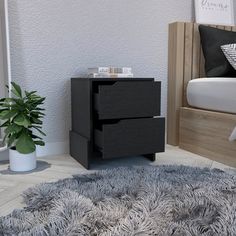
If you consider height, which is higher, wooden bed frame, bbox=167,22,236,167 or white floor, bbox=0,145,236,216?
wooden bed frame, bbox=167,22,236,167

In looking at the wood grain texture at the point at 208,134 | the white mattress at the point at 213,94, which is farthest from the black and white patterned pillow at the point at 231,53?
the wood grain texture at the point at 208,134

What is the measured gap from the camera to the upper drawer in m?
1.25

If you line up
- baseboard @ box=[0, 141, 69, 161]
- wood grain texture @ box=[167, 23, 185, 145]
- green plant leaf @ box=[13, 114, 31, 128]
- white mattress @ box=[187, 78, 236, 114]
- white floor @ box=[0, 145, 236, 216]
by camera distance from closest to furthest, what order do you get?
1. white floor @ box=[0, 145, 236, 216]
2. green plant leaf @ box=[13, 114, 31, 128]
3. white mattress @ box=[187, 78, 236, 114]
4. baseboard @ box=[0, 141, 69, 161]
5. wood grain texture @ box=[167, 23, 185, 145]

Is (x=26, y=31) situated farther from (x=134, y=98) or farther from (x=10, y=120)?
(x=134, y=98)

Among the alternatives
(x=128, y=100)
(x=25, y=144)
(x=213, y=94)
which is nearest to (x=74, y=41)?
(x=128, y=100)

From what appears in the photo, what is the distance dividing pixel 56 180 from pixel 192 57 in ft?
3.54

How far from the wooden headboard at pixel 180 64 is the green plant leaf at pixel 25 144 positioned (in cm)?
86

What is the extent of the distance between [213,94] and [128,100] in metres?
0.46

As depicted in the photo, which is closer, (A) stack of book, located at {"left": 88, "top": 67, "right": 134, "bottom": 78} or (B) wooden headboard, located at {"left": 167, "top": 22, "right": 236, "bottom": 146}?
(A) stack of book, located at {"left": 88, "top": 67, "right": 134, "bottom": 78}

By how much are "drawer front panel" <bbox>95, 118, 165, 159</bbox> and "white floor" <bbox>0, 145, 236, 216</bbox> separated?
0.11 meters

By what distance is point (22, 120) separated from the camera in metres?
1.24

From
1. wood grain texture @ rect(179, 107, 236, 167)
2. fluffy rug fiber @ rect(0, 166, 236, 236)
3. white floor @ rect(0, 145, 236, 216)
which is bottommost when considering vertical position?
white floor @ rect(0, 145, 236, 216)

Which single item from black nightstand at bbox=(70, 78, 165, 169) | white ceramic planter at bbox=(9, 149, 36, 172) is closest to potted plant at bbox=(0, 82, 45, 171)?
white ceramic planter at bbox=(9, 149, 36, 172)

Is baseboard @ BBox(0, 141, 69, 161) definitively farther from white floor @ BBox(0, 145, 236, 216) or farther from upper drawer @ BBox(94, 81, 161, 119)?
upper drawer @ BBox(94, 81, 161, 119)
